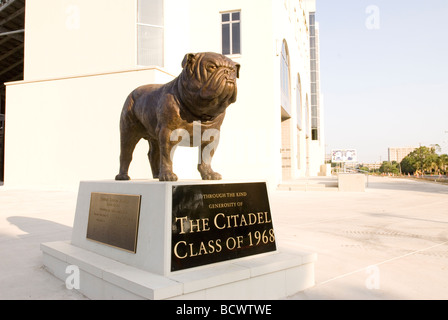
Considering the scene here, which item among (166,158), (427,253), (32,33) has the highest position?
(32,33)

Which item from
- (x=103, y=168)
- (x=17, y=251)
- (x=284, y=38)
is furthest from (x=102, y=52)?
(x=17, y=251)

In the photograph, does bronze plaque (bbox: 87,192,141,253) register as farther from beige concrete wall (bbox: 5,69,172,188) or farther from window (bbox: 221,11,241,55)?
window (bbox: 221,11,241,55)

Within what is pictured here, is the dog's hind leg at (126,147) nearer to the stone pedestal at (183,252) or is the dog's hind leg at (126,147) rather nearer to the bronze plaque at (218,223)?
the stone pedestal at (183,252)

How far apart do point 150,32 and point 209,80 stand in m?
13.7

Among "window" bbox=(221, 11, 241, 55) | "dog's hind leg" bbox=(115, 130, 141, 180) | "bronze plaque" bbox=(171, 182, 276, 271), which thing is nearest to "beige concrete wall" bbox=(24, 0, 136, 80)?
"window" bbox=(221, 11, 241, 55)

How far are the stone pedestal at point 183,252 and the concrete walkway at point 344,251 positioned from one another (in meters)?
0.28

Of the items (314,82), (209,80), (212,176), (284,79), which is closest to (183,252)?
(212,176)

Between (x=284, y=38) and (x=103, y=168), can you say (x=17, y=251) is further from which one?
(x=284, y=38)

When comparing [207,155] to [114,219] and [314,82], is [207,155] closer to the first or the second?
[114,219]

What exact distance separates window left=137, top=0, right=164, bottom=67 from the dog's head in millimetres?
12881

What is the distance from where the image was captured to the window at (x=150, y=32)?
1491 cm

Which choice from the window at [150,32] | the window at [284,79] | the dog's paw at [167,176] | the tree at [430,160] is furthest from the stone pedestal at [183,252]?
the tree at [430,160]

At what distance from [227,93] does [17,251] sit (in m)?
3.75
